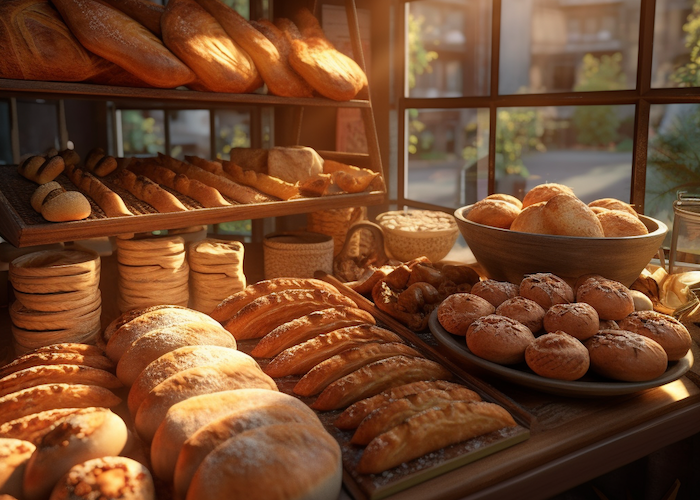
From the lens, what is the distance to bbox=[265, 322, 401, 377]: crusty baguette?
4.16 feet

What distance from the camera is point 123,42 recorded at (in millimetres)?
1538

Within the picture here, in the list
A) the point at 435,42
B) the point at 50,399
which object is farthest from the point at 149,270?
the point at 435,42

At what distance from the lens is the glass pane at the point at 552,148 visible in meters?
2.24

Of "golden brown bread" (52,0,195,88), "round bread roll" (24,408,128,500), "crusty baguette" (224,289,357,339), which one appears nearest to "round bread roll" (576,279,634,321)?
"crusty baguette" (224,289,357,339)

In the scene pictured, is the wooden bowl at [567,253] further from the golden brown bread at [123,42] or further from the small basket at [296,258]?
the golden brown bread at [123,42]

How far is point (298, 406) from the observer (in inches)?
38.9

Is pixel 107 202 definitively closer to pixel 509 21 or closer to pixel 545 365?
pixel 545 365

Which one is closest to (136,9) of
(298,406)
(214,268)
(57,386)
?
(214,268)

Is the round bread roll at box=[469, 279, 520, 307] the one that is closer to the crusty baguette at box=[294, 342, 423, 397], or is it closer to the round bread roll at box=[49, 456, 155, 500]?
the crusty baguette at box=[294, 342, 423, 397]

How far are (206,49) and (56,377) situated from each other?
1048mm

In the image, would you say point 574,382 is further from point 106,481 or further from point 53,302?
point 53,302

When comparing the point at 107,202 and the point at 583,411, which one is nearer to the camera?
the point at 583,411

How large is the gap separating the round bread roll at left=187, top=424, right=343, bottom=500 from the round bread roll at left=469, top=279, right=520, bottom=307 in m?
0.65

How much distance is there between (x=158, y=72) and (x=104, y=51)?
0.48ft
